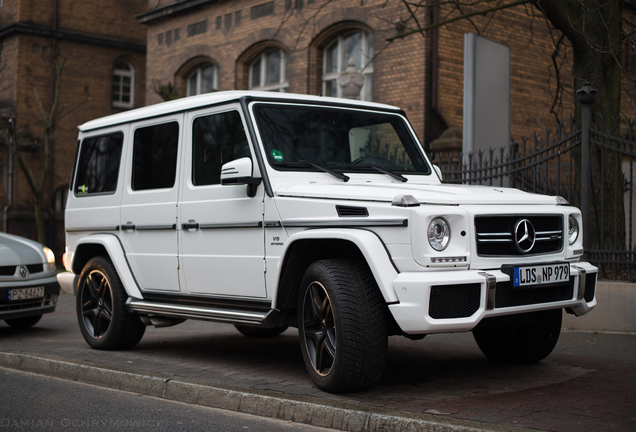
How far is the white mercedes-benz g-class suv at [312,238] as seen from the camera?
4.69 metres

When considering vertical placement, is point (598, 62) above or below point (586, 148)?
above

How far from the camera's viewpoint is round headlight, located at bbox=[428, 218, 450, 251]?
15.3ft

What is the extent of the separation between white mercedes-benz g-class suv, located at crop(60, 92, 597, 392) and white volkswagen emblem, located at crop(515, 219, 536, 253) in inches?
0.4

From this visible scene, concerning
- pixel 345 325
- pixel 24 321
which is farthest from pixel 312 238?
pixel 24 321

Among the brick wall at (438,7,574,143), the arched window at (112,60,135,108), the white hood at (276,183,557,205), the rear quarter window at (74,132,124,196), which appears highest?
the arched window at (112,60,135,108)

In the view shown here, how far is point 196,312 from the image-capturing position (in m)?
6.13

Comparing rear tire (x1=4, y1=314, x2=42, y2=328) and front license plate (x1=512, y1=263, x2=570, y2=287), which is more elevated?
front license plate (x1=512, y1=263, x2=570, y2=287)

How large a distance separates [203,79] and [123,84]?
9.02 metres

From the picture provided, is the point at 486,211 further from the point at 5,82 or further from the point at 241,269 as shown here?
the point at 5,82

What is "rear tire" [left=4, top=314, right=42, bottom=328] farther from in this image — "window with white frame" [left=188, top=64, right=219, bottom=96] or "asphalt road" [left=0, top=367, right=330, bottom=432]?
"window with white frame" [left=188, top=64, right=219, bottom=96]

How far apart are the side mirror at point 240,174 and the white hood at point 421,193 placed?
243mm

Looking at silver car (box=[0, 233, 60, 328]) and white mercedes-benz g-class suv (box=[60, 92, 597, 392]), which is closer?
white mercedes-benz g-class suv (box=[60, 92, 597, 392])

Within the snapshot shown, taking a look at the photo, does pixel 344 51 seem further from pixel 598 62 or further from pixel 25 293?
pixel 25 293

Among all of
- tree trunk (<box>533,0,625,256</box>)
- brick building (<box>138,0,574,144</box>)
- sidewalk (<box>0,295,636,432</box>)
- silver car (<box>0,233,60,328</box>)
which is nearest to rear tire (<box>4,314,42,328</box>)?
silver car (<box>0,233,60,328</box>)
